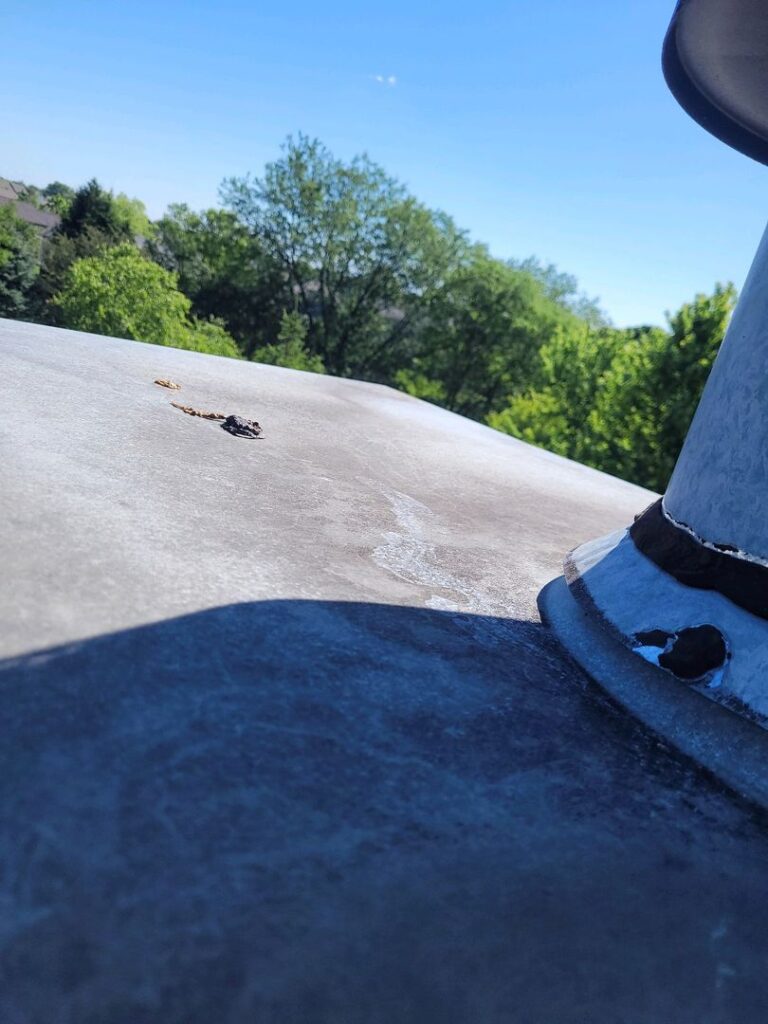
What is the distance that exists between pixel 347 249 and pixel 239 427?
44.8m

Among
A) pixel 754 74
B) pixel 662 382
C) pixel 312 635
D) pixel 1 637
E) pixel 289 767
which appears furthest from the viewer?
pixel 662 382

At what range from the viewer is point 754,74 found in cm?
290

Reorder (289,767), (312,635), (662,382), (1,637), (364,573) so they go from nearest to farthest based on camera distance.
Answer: (289,767) → (1,637) → (312,635) → (364,573) → (662,382)

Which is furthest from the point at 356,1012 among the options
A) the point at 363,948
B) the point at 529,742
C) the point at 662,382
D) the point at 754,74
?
the point at 662,382

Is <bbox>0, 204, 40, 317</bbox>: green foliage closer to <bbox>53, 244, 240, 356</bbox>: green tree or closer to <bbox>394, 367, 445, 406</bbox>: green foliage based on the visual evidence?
<bbox>53, 244, 240, 356</bbox>: green tree

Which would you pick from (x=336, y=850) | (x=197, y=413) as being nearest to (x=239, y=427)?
(x=197, y=413)

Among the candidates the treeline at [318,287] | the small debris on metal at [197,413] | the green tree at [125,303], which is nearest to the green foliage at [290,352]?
the treeline at [318,287]

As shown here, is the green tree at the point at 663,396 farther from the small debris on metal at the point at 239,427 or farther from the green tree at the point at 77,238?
the green tree at the point at 77,238

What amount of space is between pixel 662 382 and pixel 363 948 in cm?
2189

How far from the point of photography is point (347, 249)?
153 feet

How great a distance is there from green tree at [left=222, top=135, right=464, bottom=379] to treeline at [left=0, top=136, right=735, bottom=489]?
0.09m

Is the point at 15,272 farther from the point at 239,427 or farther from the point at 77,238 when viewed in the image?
the point at 239,427

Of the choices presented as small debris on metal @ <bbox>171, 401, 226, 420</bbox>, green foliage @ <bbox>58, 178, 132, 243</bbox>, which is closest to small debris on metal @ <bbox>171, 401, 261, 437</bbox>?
small debris on metal @ <bbox>171, 401, 226, 420</bbox>

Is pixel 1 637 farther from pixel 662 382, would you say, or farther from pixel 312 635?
pixel 662 382
